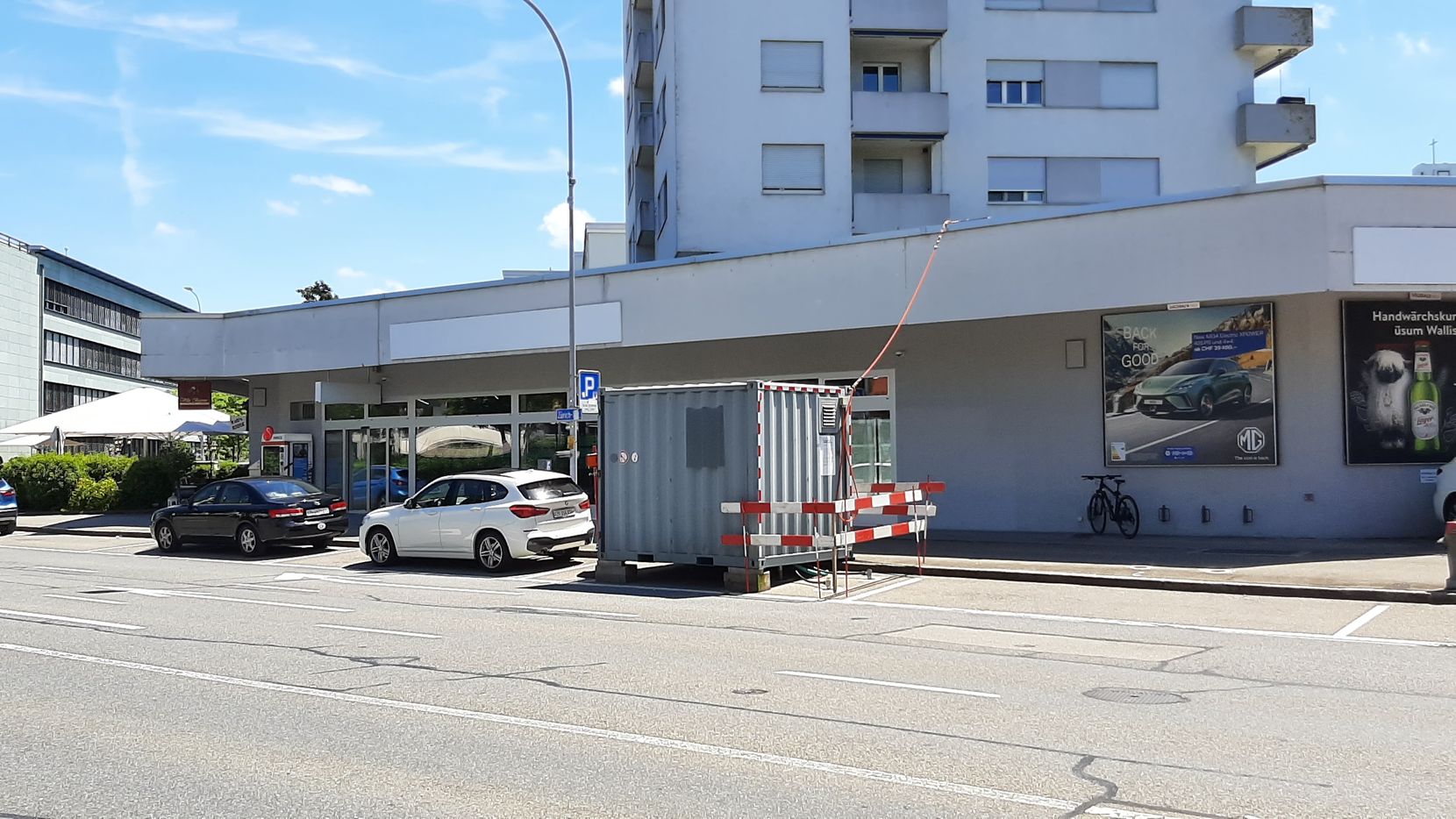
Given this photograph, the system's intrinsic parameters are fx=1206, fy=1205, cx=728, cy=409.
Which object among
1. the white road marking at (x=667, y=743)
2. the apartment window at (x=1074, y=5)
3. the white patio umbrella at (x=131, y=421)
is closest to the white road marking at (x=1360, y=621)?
the white road marking at (x=667, y=743)

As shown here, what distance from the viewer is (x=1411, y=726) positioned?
7297mm

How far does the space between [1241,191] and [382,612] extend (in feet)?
43.5

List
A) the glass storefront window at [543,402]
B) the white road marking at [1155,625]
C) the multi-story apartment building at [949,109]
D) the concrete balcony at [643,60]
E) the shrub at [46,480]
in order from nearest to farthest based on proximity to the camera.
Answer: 1. the white road marking at [1155,625]
2. the glass storefront window at [543,402]
3. the multi-story apartment building at [949,109]
4. the shrub at [46,480]
5. the concrete balcony at [643,60]

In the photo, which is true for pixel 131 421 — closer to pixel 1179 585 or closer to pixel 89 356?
pixel 1179 585

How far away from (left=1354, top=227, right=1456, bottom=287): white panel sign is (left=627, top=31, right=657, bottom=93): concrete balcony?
2628 cm

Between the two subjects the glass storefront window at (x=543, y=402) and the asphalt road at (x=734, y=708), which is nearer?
the asphalt road at (x=734, y=708)

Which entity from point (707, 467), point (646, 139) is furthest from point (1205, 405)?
point (646, 139)

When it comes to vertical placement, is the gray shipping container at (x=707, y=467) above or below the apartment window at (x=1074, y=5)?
below

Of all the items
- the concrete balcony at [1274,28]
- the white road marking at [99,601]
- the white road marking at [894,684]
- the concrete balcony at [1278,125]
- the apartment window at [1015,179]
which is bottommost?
the white road marking at [99,601]

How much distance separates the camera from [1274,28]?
111 ft

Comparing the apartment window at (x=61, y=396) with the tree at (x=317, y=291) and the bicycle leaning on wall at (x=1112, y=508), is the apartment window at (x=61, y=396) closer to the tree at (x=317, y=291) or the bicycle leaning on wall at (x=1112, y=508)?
the tree at (x=317, y=291)

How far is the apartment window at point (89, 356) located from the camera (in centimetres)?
6900

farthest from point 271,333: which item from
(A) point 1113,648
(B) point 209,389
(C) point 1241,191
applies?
(A) point 1113,648

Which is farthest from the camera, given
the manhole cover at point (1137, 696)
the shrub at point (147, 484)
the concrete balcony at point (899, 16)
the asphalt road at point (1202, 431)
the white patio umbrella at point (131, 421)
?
the concrete balcony at point (899, 16)
